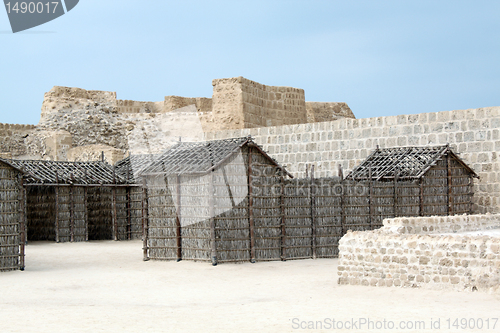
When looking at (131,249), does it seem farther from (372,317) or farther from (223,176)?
(372,317)

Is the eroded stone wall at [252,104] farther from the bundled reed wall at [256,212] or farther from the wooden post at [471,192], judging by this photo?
the wooden post at [471,192]

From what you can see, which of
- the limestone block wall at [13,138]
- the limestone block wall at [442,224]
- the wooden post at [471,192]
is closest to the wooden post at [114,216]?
the limestone block wall at [442,224]

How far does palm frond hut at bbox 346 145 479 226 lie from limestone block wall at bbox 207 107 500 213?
554 millimetres

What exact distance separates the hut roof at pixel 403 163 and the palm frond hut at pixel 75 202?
715 centimetres

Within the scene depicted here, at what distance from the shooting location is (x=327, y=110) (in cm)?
3078

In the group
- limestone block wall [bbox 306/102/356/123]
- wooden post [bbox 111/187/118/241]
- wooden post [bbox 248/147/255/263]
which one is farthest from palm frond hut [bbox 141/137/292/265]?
limestone block wall [bbox 306/102/356/123]

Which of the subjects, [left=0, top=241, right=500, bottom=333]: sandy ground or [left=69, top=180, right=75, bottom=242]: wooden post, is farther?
[left=69, top=180, right=75, bottom=242]: wooden post

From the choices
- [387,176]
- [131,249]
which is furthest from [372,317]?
[131,249]

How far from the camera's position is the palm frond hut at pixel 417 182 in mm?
13367

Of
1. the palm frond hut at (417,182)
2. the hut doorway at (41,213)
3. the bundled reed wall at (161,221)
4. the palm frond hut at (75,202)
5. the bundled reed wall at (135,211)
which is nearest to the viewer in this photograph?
the bundled reed wall at (161,221)

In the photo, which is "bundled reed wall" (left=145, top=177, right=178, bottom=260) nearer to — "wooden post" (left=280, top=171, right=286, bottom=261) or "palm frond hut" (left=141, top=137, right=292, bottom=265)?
"palm frond hut" (left=141, top=137, right=292, bottom=265)

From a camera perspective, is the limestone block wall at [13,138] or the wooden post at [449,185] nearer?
the wooden post at [449,185]

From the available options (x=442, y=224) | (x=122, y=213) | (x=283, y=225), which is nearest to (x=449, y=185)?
(x=442, y=224)

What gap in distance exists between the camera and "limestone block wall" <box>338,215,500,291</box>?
7559 millimetres
